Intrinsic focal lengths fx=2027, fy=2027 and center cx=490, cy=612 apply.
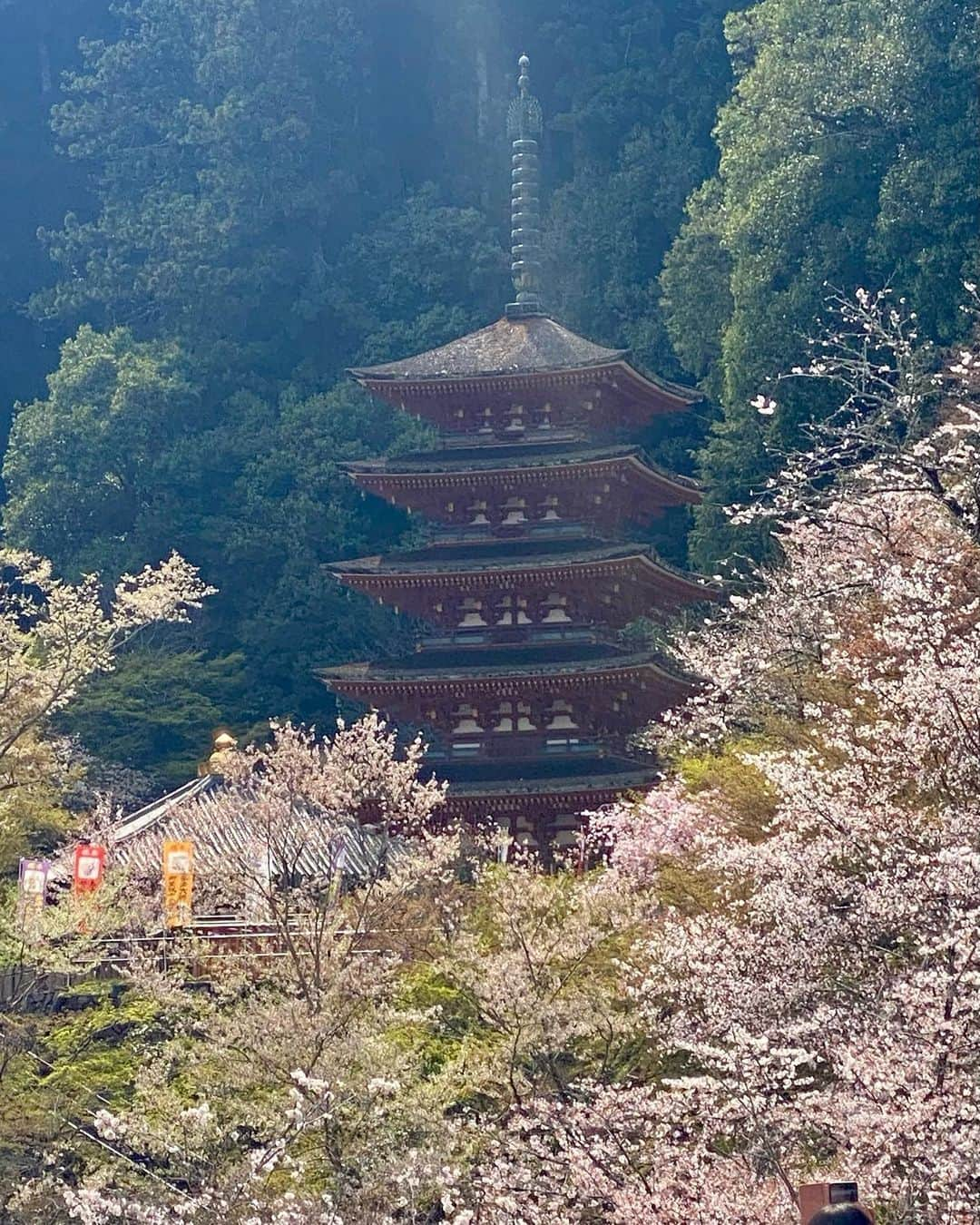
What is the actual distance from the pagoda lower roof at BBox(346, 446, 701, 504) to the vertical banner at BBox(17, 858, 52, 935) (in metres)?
7.52

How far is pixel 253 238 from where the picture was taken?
40.7 m

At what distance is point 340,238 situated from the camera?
138 feet

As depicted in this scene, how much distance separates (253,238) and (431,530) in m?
17.4

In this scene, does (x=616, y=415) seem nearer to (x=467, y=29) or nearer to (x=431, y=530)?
(x=431, y=530)

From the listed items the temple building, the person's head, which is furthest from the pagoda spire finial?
the person's head

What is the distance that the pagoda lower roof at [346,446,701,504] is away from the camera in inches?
952

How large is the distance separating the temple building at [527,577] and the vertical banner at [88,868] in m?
4.35

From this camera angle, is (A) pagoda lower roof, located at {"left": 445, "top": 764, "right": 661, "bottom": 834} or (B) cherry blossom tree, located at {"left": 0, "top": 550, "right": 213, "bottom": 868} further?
(A) pagoda lower roof, located at {"left": 445, "top": 764, "right": 661, "bottom": 834}

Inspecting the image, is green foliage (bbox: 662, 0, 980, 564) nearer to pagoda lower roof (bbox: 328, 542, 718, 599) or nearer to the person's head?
pagoda lower roof (bbox: 328, 542, 718, 599)

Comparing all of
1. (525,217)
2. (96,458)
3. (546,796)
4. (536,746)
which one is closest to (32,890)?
(546,796)

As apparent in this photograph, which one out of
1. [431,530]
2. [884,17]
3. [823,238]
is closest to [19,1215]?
[431,530]

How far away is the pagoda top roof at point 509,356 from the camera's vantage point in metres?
25.0

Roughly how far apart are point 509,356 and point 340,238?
17371mm

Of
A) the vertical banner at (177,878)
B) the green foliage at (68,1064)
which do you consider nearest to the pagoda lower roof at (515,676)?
the vertical banner at (177,878)
